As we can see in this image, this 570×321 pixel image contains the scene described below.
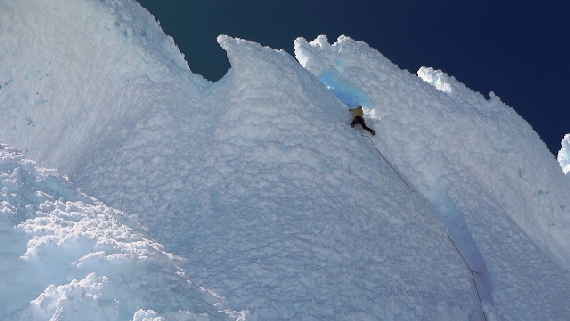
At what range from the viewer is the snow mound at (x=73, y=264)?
123 inches

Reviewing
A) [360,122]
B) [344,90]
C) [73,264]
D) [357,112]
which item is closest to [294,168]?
[360,122]

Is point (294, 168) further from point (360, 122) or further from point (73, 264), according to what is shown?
point (73, 264)

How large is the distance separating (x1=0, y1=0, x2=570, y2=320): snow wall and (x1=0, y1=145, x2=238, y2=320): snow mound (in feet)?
0.21

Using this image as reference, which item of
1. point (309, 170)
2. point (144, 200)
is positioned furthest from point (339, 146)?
point (144, 200)

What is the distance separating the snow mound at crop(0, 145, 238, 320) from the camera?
3.12 metres

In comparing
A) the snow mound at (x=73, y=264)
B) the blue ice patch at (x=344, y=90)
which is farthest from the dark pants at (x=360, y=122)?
the snow mound at (x=73, y=264)

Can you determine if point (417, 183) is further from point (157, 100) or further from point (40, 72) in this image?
point (40, 72)

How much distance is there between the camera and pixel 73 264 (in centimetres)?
338

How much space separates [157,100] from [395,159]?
9.41ft

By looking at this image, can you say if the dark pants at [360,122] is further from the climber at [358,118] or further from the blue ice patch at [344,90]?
the blue ice patch at [344,90]

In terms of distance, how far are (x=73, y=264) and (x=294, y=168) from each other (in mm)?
2804

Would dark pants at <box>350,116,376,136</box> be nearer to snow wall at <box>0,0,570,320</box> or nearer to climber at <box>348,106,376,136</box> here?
climber at <box>348,106,376,136</box>

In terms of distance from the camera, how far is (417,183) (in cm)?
668

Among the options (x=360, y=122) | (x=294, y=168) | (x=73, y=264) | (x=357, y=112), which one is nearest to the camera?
(x=73, y=264)
